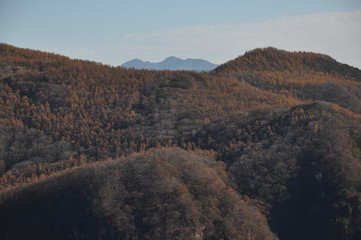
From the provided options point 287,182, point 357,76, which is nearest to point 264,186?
point 287,182

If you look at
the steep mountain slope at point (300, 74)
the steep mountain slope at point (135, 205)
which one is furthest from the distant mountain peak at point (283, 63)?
the steep mountain slope at point (135, 205)

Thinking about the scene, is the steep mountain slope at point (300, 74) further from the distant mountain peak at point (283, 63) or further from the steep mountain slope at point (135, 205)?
the steep mountain slope at point (135, 205)

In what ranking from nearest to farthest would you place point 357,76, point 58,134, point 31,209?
point 31,209
point 58,134
point 357,76

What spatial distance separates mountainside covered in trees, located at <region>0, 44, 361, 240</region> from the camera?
57.5m

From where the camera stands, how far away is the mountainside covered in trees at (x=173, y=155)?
5750 centimetres

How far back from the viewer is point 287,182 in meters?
66.0

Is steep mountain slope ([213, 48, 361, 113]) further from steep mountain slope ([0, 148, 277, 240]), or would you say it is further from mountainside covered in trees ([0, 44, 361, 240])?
steep mountain slope ([0, 148, 277, 240])

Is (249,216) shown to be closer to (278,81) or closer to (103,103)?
(103,103)

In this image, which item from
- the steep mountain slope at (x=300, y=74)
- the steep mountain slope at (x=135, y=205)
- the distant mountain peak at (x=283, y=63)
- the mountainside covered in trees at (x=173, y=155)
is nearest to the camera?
the steep mountain slope at (x=135, y=205)

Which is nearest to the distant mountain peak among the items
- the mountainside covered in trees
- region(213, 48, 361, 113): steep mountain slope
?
region(213, 48, 361, 113): steep mountain slope

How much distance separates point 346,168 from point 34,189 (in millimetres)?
41570

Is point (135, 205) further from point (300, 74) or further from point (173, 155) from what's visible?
point (300, 74)

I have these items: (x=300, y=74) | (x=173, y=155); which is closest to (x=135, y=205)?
(x=173, y=155)

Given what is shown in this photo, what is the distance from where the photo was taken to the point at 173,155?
69000 millimetres
